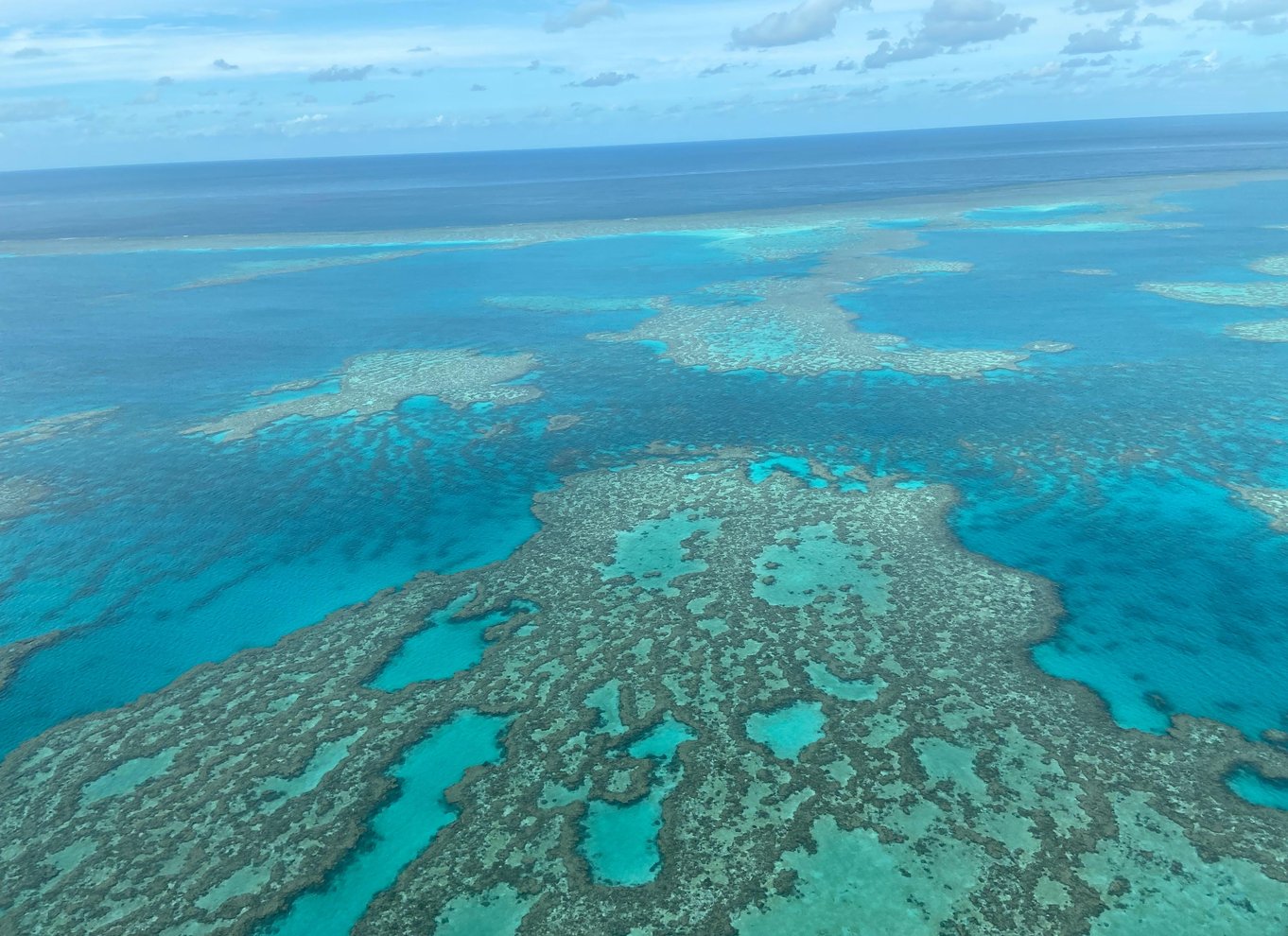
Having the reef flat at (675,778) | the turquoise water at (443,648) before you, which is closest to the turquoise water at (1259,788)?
the reef flat at (675,778)

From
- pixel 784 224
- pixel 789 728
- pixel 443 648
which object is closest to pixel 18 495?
pixel 443 648

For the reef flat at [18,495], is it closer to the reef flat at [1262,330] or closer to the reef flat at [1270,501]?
the reef flat at [1270,501]

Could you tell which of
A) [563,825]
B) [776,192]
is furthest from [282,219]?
[563,825]

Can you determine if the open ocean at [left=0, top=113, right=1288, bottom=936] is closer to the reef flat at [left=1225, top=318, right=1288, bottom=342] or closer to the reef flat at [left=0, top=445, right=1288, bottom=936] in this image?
the reef flat at [left=0, top=445, right=1288, bottom=936]

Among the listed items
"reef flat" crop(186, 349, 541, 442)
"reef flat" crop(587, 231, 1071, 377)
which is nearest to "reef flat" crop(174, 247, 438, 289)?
"reef flat" crop(186, 349, 541, 442)

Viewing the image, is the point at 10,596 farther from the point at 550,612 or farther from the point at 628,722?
the point at 628,722

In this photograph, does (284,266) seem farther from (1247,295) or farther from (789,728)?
(1247,295)
